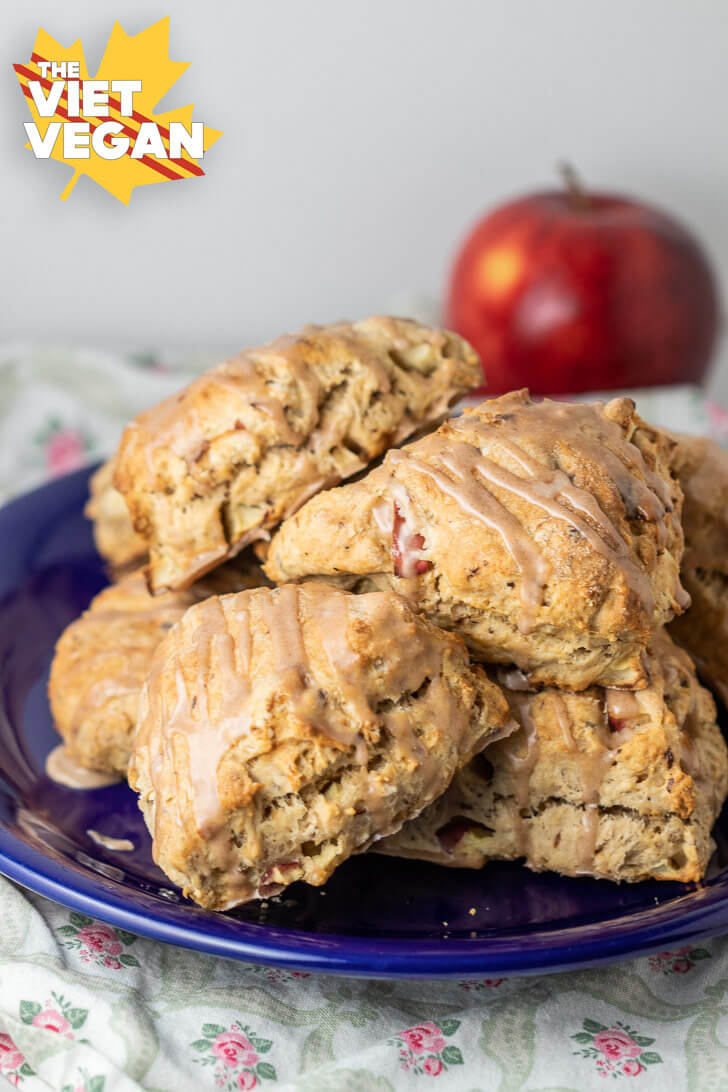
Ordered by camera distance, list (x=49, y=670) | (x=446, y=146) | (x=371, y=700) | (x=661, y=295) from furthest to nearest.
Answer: (x=446, y=146)
(x=661, y=295)
(x=49, y=670)
(x=371, y=700)

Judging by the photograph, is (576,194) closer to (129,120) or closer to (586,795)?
(129,120)

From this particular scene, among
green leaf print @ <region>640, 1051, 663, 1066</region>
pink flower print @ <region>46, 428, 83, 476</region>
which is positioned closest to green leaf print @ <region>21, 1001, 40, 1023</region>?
green leaf print @ <region>640, 1051, 663, 1066</region>

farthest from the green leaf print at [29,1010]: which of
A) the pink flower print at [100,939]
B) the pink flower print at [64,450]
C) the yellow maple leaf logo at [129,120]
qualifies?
the pink flower print at [64,450]

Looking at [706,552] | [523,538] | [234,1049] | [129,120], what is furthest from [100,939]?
[129,120]

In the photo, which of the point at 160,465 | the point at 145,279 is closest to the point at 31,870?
the point at 160,465

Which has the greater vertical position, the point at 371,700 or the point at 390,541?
the point at 390,541

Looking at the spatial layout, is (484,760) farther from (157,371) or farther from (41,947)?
(157,371)
